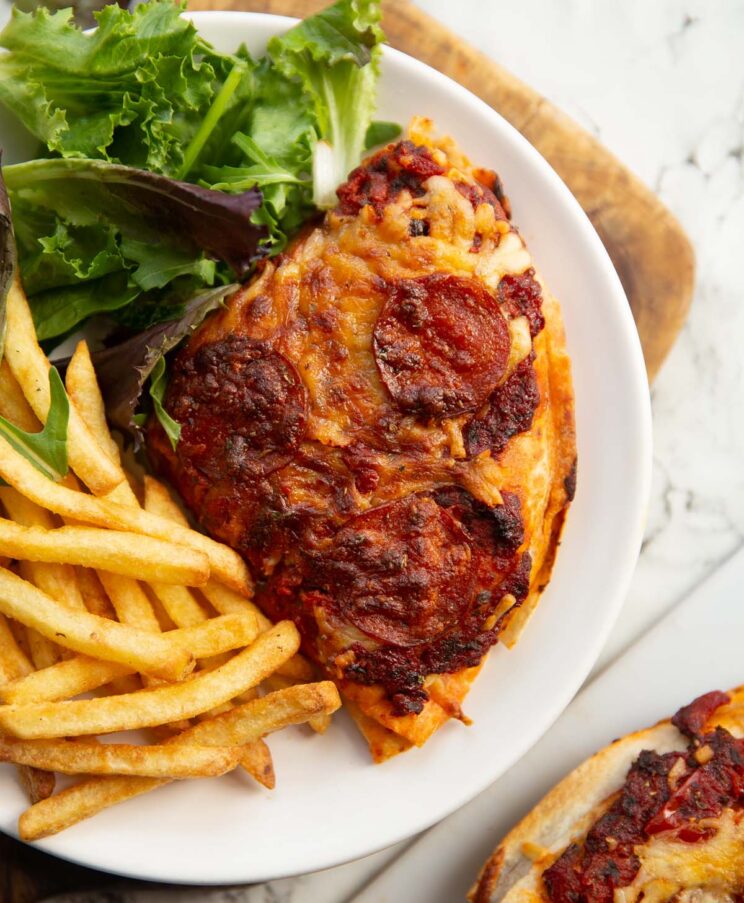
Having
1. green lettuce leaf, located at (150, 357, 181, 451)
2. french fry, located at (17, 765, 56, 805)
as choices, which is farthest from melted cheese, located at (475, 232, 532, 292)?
french fry, located at (17, 765, 56, 805)

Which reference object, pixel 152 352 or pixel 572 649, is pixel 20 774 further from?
pixel 572 649

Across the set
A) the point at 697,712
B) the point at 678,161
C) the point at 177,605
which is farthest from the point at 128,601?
the point at 678,161

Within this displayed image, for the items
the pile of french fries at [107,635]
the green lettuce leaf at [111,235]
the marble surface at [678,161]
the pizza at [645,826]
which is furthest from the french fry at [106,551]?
the marble surface at [678,161]

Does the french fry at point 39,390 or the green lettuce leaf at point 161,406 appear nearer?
the french fry at point 39,390

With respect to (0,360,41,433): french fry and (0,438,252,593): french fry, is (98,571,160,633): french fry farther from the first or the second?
(0,360,41,433): french fry

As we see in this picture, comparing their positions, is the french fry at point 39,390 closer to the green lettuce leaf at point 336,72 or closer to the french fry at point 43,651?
the french fry at point 43,651

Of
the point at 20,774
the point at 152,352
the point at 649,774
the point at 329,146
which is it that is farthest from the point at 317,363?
the point at 649,774

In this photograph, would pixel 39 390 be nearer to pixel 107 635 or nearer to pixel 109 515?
pixel 109 515
